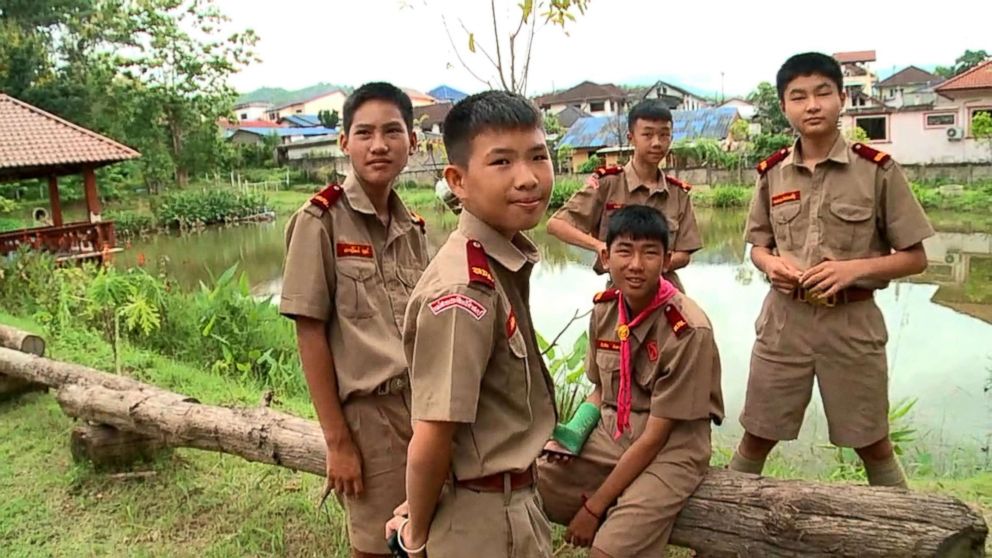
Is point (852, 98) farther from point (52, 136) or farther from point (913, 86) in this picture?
point (52, 136)

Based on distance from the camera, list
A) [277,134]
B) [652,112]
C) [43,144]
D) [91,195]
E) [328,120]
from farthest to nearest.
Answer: [328,120]
[277,134]
[91,195]
[43,144]
[652,112]

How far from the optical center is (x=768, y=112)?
25547mm

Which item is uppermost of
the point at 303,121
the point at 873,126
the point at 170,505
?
the point at 303,121

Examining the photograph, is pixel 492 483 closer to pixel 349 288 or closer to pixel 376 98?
pixel 349 288

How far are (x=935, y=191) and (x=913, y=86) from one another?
18.9 metres

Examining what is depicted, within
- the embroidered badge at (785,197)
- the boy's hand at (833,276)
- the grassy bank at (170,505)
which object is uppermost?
the embroidered badge at (785,197)

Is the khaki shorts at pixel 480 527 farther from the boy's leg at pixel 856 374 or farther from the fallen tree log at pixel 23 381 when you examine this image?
the fallen tree log at pixel 23 381

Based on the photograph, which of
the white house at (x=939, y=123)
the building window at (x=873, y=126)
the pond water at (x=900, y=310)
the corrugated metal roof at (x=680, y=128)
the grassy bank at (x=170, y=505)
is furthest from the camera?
the corrugated metal roof at (x=680, y=128)

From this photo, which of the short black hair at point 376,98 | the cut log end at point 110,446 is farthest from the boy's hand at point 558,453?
the cut log end at point 110,446

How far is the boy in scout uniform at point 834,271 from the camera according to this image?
230 cm

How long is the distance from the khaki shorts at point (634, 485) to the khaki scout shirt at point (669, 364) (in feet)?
0.22

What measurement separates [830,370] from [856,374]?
7cm

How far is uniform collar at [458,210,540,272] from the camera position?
4.70 feet

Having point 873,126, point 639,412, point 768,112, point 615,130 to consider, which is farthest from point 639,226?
point 768,112
